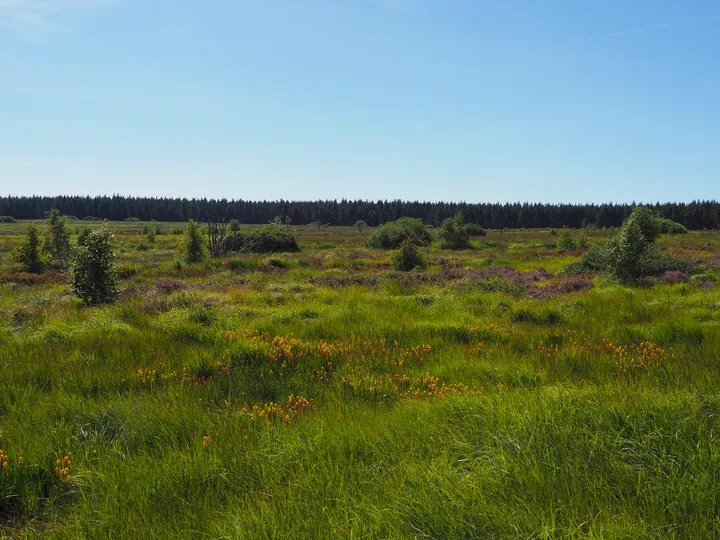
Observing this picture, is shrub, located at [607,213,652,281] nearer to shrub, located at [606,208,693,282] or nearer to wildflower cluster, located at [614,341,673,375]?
shrub, located at [606,208,693,282]

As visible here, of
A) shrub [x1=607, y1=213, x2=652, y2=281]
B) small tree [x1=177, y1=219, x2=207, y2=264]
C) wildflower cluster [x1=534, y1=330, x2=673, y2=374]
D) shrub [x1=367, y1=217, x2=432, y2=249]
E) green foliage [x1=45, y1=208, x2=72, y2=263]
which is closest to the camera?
wildflower cluster [x1=534, y1=330, x2=673, y2=374]

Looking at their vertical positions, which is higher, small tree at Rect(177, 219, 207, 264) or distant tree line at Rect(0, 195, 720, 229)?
distant tree line at Rect(0, 195, 720, 229)

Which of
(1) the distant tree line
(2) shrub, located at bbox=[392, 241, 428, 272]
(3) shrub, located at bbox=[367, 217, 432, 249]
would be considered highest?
(1) the distant tree line

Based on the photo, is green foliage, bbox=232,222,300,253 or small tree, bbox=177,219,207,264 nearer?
small tree, bbox=177,219,207,264

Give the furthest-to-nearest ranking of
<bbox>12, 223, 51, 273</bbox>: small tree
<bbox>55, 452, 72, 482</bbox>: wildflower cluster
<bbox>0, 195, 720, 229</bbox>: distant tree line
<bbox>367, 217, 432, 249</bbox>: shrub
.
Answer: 1. <bbox>0, 195, 720, 229</bbox>: distant tree line
2. <bbox>367, 217, 432, 249</bbox>: shrub
3. <bbox>12, 223, 51, 273</bbox>: small tree
4. <bbox>55, 452, 72, 482</bbox>: wildflower cluster

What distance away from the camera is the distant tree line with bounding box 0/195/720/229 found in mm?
128875

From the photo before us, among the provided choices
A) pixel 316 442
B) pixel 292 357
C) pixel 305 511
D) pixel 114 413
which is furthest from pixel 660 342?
pixel 114 413

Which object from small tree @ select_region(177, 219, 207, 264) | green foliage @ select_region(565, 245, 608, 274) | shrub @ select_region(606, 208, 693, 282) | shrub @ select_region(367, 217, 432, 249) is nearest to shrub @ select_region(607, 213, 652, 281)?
shrub @ select_region(606, 208, 693, 282)

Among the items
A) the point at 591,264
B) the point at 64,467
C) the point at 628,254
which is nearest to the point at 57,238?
the point at 64,467

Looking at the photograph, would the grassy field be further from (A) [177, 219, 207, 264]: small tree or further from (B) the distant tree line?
(B) the distant tree line

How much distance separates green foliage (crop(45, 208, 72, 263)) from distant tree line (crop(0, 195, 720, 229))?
96612 mm

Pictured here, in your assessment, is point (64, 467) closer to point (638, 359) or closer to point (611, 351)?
point (638, 359)

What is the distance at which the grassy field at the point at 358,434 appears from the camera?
8.13 ft

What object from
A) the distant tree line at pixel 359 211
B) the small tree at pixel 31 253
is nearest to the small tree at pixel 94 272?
the small tree at pixel 31 253
